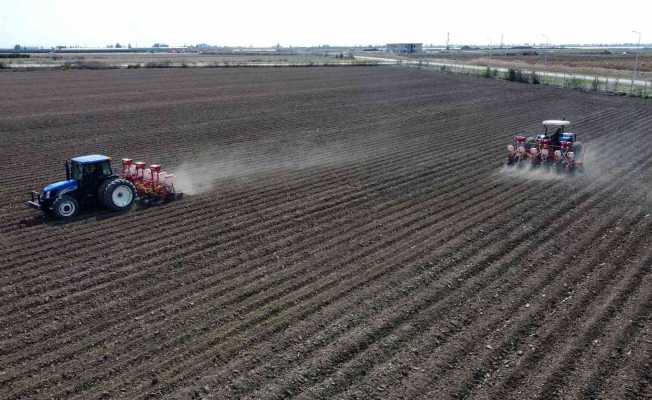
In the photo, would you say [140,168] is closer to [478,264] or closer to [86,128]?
[478,264]

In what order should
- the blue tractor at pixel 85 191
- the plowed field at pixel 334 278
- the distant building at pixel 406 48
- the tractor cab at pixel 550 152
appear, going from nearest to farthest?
the plowed field at pixel 334 278 < the blue tractor at pixel 85 191 < the tractor cab at pixel 550 152 < the distant building at pixel 406 48

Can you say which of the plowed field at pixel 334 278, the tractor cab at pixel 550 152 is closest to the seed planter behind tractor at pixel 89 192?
the plowed field at pixel 334 278

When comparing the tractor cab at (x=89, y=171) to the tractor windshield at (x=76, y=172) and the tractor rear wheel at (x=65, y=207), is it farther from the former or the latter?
the tractor rear wheel at (x=65, y=207)

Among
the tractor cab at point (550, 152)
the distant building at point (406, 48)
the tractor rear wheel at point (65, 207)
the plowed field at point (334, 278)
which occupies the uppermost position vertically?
the distant building at point (406, 48)

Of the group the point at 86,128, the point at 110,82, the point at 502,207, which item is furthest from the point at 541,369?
the point at 110,82

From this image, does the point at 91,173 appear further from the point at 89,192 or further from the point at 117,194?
the point at 117,194

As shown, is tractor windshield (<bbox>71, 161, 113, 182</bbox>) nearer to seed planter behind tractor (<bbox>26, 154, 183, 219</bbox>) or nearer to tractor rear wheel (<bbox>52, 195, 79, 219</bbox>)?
seed planter behind tractor (<bbox>26, 154, 183, 219</bbox>)
